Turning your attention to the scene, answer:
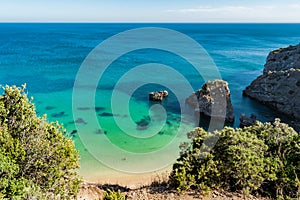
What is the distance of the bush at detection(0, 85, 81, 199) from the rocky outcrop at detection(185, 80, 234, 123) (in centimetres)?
2284

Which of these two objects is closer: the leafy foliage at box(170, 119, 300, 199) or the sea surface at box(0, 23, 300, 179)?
the leafy foliage at box(170, 119, 300, 199)

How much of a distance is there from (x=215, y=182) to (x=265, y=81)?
1176 inches

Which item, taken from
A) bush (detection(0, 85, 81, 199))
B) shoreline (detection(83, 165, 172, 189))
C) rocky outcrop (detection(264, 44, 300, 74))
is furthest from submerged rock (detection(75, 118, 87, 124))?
rocky outcrop (detection(264, 44, 300, 74))

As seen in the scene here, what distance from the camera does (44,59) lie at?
63.6 metres

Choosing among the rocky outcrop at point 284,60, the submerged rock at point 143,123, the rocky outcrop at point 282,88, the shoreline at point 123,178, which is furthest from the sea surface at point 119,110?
the rocky outcrop at point 284,60

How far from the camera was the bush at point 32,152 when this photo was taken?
9.12 m

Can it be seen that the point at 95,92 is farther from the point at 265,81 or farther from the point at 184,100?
the point at 265,81

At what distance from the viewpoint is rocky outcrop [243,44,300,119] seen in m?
32.8

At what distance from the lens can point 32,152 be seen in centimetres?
981

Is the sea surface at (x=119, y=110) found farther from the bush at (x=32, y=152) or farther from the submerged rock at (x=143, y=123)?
the bush at (x=32, y=152)

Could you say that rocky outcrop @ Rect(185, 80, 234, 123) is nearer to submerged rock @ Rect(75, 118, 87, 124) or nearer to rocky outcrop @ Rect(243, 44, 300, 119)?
rocky outcrop @ Rect(243, 44, 300, 119)

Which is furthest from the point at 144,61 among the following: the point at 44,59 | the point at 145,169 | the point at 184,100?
the point at 145,169

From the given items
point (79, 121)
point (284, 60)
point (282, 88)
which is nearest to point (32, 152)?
point (79, 121)

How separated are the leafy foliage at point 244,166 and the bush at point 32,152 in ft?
18.0
